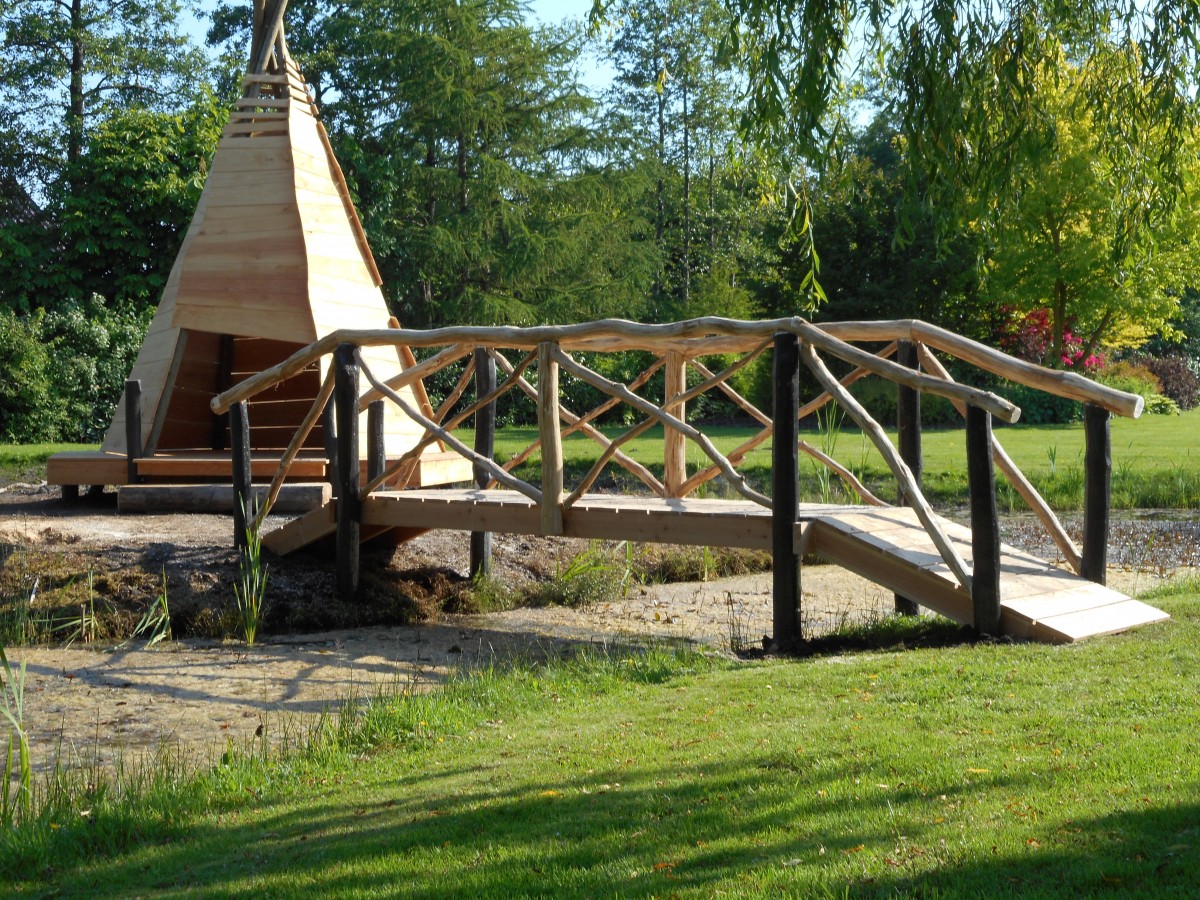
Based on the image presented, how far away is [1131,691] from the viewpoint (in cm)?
464

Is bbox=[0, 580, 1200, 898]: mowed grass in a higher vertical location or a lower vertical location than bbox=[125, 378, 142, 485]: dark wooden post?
lower

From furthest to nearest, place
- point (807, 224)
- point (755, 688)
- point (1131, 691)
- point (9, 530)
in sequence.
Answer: point (9, 530), point (807, 224), point (755, 688), point (1131, 691)

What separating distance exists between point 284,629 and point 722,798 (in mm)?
5622

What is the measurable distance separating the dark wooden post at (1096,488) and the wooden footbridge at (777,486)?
0.03 feet

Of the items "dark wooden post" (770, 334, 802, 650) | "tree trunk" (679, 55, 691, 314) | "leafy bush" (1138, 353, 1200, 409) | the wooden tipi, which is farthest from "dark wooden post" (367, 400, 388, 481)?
"leafy bush" (1138, 353, 1200, 409)

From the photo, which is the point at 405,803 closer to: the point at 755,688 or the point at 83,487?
the point at 755,688

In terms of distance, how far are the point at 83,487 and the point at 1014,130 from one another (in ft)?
36.7

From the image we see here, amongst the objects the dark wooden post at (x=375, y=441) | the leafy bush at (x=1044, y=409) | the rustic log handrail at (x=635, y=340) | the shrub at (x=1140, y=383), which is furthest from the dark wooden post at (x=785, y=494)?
the shrub at (x=1140, y=383)

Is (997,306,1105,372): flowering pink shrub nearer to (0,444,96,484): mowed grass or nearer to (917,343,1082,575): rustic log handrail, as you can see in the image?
(0,444,96,484): mowed grass

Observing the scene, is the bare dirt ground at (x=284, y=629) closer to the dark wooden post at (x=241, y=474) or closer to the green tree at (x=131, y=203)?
the dark wooden post at (x=241, y=474)

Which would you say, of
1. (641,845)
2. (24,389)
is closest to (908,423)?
(641,845)

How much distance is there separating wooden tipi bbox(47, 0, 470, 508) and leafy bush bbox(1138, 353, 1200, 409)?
2458 centimetres

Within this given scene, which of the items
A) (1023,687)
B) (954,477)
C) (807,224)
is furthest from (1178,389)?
(1023,687)

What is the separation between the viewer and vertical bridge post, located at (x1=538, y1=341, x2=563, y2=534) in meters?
8.08
